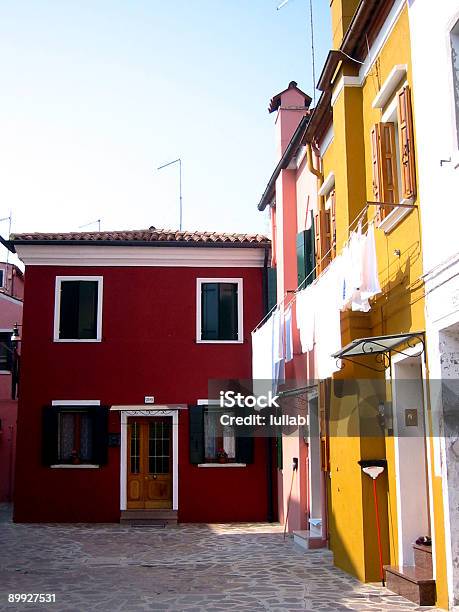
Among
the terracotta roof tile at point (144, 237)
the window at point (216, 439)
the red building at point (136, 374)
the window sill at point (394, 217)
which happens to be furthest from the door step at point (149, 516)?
the window sill at point (394, 217)

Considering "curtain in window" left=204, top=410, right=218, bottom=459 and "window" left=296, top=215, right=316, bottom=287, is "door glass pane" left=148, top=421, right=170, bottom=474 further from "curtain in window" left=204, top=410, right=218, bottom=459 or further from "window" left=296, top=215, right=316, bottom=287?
"window" left=296, top=215, right=316, bottom=287

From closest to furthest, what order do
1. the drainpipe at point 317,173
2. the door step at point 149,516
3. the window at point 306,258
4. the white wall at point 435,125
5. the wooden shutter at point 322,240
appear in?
1. the white wall at point 435,125
2. the wooden shutter at point 322,240
3. the drainpipe at point 317,173
4. the window at point 306,258
5. the door step at point 149,516

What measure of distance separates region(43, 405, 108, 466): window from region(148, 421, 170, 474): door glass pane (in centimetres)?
102

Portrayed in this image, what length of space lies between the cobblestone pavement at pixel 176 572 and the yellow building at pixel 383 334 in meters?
0.63

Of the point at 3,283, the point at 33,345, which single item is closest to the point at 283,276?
the point at 33,345

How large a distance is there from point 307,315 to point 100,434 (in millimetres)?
8175

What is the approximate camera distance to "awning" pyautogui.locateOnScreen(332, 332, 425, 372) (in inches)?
331

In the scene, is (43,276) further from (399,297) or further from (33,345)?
(399,297)

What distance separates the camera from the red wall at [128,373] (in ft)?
58.6

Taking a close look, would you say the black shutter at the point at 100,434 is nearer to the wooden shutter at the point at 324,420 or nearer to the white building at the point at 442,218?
the wooden shutter at the point at 324,420

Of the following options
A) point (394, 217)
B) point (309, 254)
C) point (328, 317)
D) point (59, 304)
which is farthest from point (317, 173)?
point (59, 304)

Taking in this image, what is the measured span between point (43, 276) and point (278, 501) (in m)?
7.42

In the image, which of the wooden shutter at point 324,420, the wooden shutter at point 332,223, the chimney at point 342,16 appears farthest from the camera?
the wooden shutter at point 324,420

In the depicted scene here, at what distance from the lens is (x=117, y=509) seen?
58.4 feet
